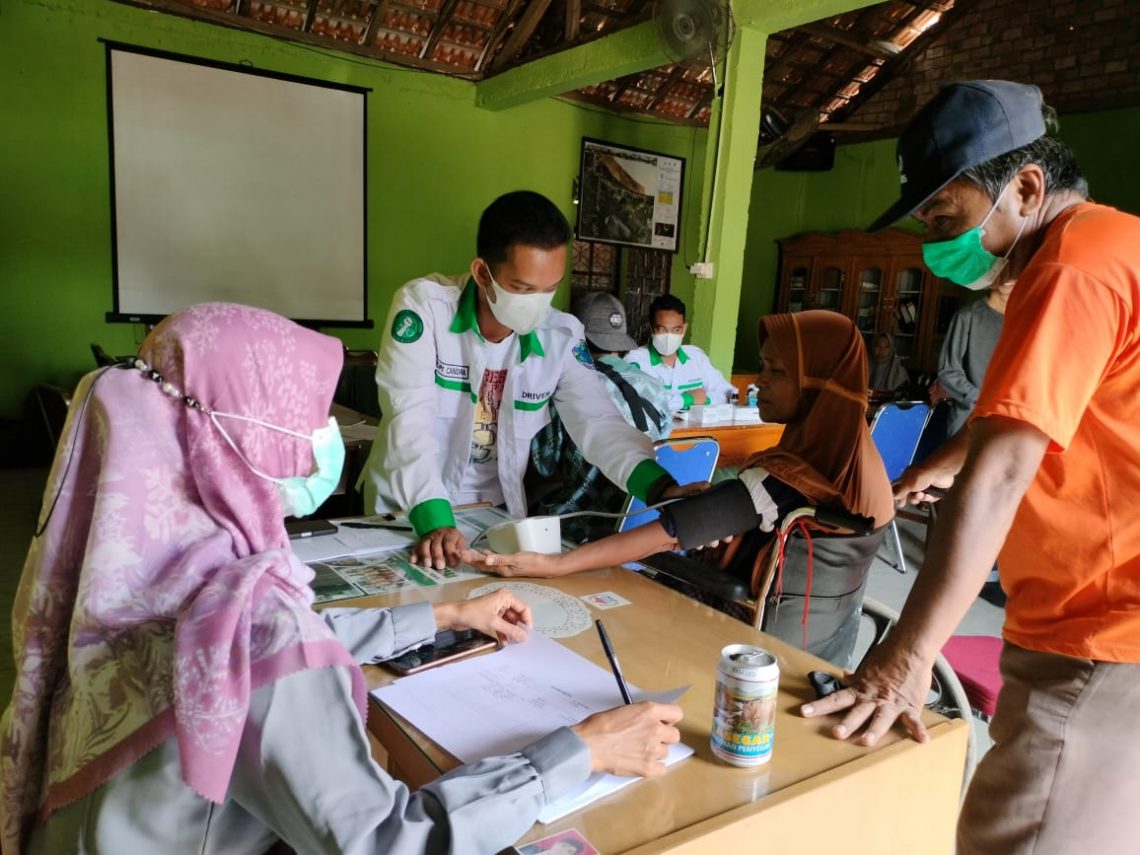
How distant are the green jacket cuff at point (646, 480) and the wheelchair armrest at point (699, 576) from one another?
26 centimetres

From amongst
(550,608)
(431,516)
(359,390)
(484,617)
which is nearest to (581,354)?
(431,516)

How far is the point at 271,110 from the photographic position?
591 centimetres

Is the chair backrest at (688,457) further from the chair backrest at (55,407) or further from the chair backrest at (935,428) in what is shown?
the chair backrest at (55,407)

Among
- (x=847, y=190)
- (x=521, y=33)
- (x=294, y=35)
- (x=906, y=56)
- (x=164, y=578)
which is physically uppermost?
(x=906, y=56)

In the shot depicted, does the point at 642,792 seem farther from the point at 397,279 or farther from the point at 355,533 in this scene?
the point at 397,279

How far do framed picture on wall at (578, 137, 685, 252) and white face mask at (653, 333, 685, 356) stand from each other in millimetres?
3347

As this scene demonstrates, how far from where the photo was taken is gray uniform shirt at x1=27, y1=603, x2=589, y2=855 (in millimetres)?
704

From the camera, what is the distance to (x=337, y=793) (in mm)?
701

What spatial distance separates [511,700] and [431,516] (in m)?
0.66

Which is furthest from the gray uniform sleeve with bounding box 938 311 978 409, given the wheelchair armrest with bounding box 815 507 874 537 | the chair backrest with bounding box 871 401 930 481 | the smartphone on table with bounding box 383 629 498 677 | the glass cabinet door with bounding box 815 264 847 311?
the glass cabinet door with bounding box 815 264 847 311

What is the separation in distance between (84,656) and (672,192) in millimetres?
8104

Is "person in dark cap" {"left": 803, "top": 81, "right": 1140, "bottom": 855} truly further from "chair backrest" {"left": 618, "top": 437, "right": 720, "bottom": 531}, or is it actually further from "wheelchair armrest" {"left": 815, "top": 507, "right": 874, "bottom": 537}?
"chair backrest" {"left": 618, "top": 437, "right": 720, "bottom": 531}

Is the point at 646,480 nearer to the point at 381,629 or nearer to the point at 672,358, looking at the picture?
the point at 381,629

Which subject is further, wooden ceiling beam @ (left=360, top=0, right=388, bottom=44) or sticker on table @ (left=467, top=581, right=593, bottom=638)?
wooden ceiling beam @ (left=360, top=0, right=388, bottom=44)
